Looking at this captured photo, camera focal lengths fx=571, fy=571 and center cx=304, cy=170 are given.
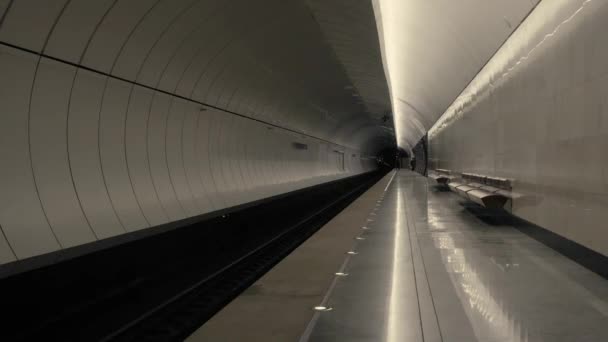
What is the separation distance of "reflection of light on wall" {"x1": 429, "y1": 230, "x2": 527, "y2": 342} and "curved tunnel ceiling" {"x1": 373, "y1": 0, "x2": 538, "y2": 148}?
3.91 m

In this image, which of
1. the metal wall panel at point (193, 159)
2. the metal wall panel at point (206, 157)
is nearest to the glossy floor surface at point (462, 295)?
the metal wall panel at point (193, 159)

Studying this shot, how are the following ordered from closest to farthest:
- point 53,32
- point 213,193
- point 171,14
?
1. point 53,32
2. point 171,14
3. point 213,193

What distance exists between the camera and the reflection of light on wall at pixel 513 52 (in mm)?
7207

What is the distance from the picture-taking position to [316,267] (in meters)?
7.43

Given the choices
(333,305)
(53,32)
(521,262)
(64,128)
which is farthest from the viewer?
(64,128)

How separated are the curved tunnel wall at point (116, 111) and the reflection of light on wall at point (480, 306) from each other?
17.5ft

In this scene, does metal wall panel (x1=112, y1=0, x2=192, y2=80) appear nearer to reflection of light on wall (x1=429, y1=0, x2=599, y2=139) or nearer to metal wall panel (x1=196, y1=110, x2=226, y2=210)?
metal wall panel (x1=196, y1=110, x2=226, y2=210)

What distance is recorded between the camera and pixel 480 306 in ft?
16.1

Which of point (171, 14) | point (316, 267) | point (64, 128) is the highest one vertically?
point (171, 14)

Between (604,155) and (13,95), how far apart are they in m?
6.92

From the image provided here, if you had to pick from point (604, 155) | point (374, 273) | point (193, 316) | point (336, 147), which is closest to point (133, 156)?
point (193, 316)

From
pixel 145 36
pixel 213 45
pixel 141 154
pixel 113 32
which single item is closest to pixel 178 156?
pixel 141 154

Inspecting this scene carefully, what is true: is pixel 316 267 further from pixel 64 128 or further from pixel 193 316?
pixel 64 128

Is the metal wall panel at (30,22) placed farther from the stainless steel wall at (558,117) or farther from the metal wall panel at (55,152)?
the stainless steel wall at (558,117)
